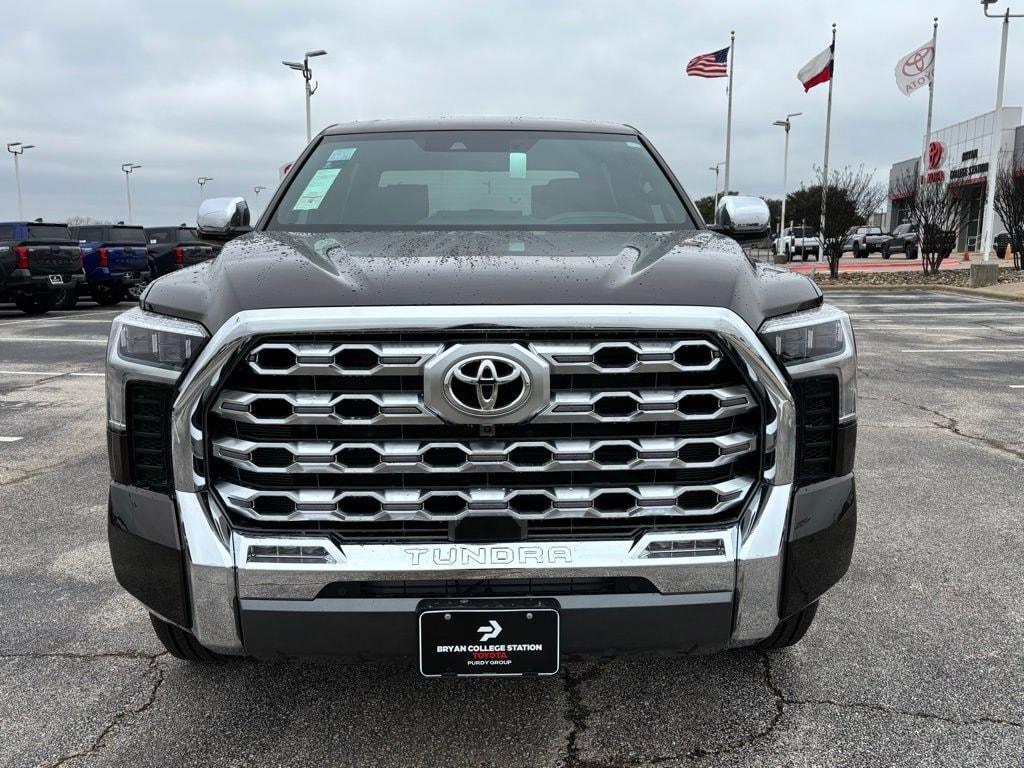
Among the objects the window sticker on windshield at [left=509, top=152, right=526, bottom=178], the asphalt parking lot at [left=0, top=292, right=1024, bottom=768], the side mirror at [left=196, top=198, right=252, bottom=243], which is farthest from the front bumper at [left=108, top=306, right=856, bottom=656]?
the window sticker on windshield at [left=509, top=152, right=526, bottom=178]

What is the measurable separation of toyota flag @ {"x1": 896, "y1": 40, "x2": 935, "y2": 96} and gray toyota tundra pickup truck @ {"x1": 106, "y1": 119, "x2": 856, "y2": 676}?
31.5 meters

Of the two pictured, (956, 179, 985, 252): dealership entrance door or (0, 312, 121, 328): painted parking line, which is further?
(956, 179, 985, 252): dealership entrance door

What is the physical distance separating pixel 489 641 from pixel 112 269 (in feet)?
63.8

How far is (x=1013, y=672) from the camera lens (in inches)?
110

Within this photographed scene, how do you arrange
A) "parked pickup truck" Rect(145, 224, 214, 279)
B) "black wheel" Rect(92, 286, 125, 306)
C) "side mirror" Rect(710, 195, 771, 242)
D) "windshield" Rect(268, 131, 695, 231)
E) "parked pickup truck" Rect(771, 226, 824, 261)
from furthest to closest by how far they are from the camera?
1. "parked pickup truck" Rect(771, 226, 824, 261)
2. "parked pickup truck" Rect(145, 224, 214, 279)
3. "black wheel" Rect(92, 286, 125, 306)
4. "side mirror" Rect(710, 195, 771, 242)
5. "windshield" Rect(268, 131, 695, 231)

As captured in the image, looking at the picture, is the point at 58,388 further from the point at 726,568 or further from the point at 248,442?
the point at 726,568

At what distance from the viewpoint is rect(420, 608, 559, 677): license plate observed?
2029mm

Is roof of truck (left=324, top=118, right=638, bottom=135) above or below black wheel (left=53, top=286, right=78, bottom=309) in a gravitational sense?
above

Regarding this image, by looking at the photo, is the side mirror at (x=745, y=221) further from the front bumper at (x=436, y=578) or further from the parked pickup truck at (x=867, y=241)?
the parked pickup truck at (x=867, y=241)

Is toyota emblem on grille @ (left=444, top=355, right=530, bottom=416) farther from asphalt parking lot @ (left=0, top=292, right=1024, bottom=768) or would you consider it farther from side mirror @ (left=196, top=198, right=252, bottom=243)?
side mirror @ (left=196, top=198, right=252, bottom=243)

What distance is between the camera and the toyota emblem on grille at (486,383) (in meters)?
1.96

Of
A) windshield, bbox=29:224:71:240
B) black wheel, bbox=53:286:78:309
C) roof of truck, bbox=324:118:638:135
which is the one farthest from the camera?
black wheel, bbox=53:286:78:309

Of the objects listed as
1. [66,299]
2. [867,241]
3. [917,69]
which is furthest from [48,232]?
[867,241]

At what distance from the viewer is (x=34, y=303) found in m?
17.6
